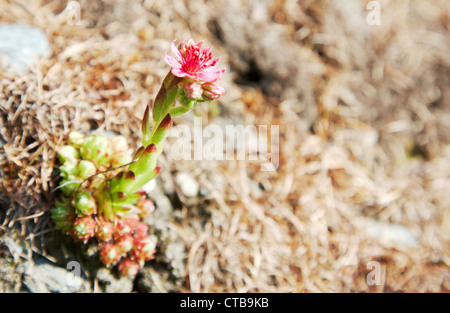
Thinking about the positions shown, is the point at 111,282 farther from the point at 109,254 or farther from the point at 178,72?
the point at 178,72

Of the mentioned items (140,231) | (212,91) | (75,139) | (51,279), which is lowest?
(51,279)

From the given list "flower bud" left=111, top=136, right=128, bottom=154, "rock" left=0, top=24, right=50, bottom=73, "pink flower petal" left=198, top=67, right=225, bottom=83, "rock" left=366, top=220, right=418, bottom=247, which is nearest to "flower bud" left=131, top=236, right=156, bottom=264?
"flower bud" left=111, top=136, right=128, bottom=154

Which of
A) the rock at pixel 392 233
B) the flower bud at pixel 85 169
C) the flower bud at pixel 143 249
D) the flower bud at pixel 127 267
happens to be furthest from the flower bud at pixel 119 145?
the rock at pixel 392 233

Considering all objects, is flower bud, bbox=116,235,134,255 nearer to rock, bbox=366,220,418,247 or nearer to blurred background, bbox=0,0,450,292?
blurred background, bbox=0,0,450,292

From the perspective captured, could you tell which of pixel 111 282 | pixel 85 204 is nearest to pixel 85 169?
pixel 85 204
